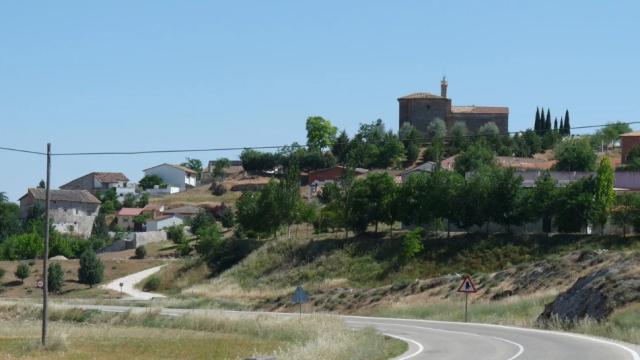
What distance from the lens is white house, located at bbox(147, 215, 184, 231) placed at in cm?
13700

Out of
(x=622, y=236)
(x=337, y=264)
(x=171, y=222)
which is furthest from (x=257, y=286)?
(x=171, y=222)

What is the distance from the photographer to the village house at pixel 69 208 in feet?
486

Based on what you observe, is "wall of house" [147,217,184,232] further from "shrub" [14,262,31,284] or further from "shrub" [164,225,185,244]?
"shrub" [14,262,31,284]

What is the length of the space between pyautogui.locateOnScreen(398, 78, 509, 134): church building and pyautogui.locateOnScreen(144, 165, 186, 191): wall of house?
1626 inches

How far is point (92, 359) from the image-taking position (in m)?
35.4

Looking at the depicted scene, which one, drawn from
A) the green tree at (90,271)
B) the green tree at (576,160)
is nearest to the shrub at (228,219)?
the green tree at (90,271)

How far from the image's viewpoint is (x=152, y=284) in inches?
3814

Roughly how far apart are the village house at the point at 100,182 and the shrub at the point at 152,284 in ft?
272

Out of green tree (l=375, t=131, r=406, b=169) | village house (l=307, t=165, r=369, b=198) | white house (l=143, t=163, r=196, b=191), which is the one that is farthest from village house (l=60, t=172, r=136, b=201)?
green tree (l=375, t=131, r=406, b=169)

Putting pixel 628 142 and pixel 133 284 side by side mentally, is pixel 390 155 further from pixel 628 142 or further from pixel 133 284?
pixel 133 284

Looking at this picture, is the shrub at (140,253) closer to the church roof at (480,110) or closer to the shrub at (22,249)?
the shrub at (22,249)

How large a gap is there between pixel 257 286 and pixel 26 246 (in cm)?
4121

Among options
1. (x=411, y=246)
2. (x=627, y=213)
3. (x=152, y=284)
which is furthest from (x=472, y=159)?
(x=627, y=213)

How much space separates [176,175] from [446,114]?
160 feet
